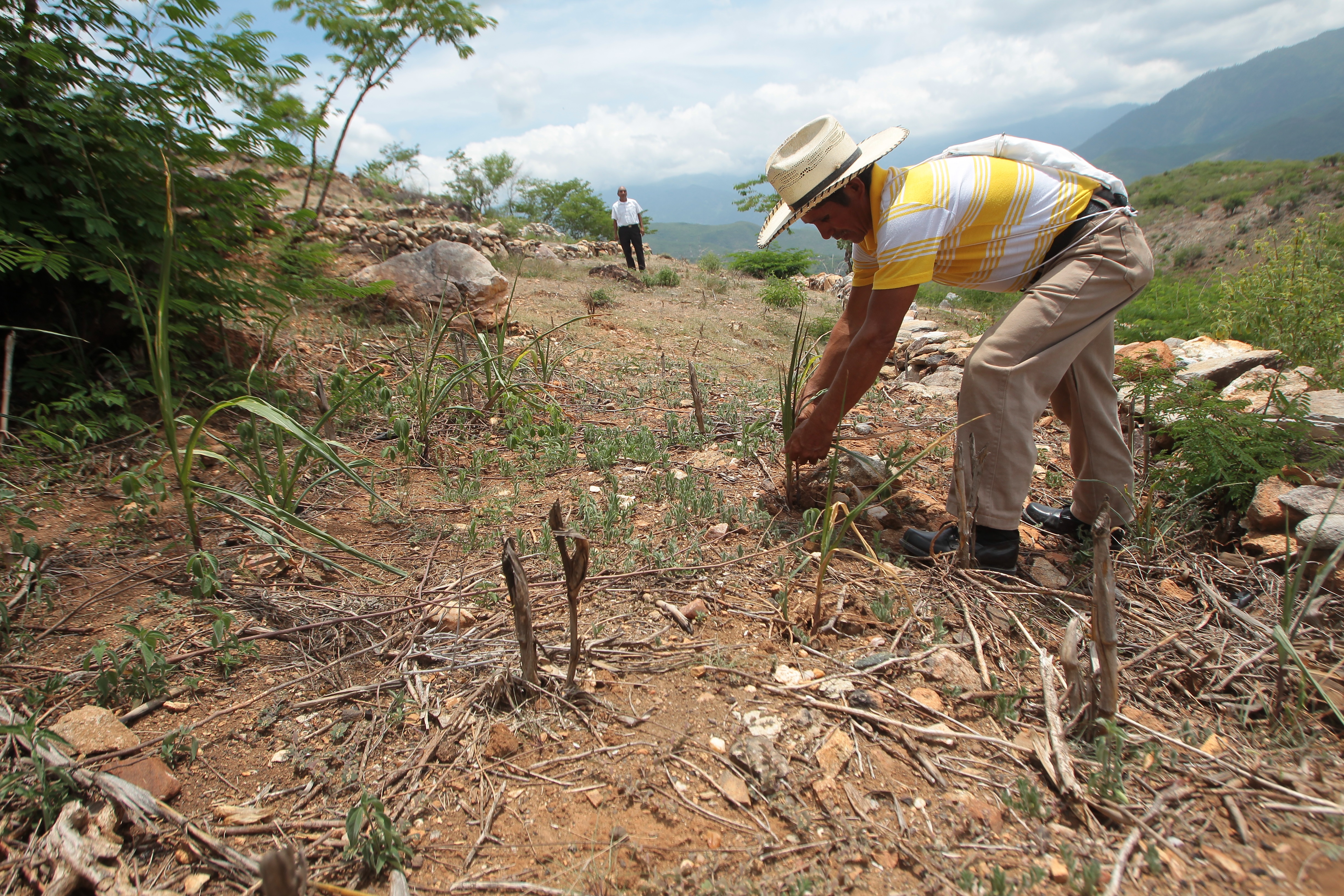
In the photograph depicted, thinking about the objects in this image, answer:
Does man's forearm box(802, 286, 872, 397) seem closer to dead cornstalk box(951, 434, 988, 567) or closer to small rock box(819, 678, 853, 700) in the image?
dead cornstalk box(951, 434, 988, 567)

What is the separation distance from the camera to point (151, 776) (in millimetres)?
1293

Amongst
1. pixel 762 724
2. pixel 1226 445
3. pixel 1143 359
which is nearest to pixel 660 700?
pixel 762 724

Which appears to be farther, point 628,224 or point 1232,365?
point 628,224

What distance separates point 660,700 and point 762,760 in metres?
0.29

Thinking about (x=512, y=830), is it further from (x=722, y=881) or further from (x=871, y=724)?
(x=871, y=724)

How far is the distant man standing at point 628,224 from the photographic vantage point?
11.2m

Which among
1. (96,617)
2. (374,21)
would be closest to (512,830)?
(96,617)

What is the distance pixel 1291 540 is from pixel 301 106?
13.9 feet

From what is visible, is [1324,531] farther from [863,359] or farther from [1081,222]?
[863,359]

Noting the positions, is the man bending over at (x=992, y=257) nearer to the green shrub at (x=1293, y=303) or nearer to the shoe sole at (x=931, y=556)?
the shoe sole at (x=931, y=556)

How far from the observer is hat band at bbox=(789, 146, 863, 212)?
2090 mm

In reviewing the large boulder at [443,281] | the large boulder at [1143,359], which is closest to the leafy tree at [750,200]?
the large boulder at [443,281]

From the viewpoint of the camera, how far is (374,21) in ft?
26.4

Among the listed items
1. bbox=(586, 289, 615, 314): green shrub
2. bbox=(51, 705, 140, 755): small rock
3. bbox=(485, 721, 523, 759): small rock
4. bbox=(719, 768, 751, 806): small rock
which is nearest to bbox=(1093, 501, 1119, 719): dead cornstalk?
bbox=(719, 768, 751, 806): small rock
